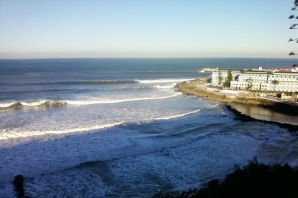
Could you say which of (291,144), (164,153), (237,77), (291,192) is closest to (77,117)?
(164,153)

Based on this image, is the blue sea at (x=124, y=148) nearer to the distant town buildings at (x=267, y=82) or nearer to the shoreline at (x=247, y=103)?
the shoreline at (x=247, y=103)

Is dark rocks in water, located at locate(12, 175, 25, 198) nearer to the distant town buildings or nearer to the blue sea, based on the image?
the blue sea

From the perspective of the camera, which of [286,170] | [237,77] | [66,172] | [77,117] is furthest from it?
[237,77]

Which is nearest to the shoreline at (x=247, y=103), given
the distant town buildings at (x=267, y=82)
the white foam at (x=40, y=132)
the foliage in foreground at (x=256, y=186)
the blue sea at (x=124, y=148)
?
the blue sea at (x=124, y=148)

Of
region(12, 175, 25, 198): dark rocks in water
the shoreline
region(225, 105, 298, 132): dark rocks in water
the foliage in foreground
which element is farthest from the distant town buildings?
region(12, 175, 25, 198): dark rocks in water

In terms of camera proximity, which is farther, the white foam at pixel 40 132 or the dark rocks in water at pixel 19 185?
the white foam at pixel 40 132

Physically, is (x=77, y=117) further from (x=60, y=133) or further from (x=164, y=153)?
(x=164, y=153)

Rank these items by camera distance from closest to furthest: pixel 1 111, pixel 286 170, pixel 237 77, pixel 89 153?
pixel 286 170 → pixel 89 153 → pixel 1 111 → pixel 237 77

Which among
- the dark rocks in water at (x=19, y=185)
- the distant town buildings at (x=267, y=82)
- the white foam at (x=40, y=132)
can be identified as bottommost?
the dark rocks in water at (x=19, y=185)
